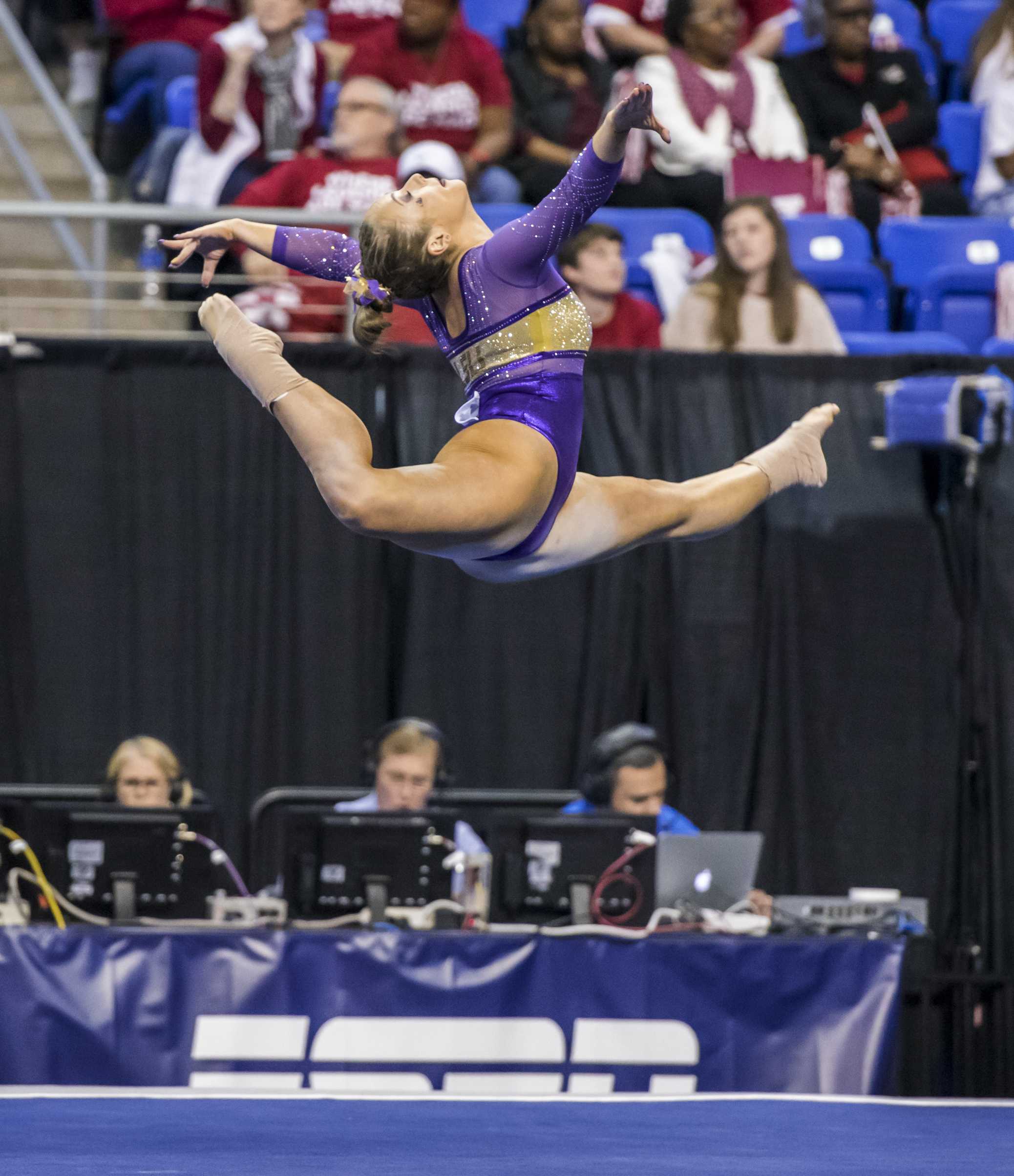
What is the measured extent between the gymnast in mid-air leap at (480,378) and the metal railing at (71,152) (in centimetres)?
306

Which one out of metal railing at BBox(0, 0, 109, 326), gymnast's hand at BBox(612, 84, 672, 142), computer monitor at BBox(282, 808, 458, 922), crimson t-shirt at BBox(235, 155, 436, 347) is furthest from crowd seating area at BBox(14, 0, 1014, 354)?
gymnast's hand at BBox(612, 84, 672, 142)

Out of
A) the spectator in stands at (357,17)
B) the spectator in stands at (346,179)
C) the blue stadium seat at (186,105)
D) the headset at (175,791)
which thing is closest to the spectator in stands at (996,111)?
the spectator in stands at (346,179)

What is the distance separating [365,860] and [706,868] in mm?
961

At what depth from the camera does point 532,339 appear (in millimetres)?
3551

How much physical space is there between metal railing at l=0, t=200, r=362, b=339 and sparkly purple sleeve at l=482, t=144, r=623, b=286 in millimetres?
2398

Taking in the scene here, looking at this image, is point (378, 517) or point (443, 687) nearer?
point (378, 517)

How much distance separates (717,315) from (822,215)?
104 cm

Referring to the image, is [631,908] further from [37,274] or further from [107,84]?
[107,84]

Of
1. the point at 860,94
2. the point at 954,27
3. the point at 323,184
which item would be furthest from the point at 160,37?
the point at 954,27

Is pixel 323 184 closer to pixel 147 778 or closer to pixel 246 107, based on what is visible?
pixel 246 107

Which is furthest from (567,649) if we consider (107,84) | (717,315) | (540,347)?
(107,84)

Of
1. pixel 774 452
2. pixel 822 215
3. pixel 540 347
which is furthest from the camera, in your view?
pixel 822 215

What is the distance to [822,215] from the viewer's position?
283 inches

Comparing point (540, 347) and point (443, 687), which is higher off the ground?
point (540, 347)
